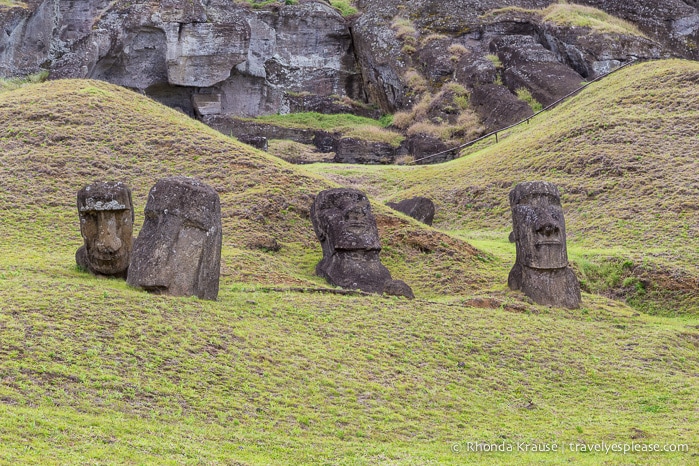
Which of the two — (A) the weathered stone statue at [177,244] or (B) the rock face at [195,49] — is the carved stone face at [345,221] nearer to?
(A) the weathered stone statue at [177,244]

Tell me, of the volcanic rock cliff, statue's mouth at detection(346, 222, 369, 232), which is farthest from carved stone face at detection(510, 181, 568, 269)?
the volcanic rock cliff

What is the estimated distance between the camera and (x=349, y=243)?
2012 centimetres

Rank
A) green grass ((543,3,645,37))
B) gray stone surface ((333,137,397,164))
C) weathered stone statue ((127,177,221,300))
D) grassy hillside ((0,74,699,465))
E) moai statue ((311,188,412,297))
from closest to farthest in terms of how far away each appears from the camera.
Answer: grassy hillside ((0,74,699,465))
weathered stone statue ((127,177,221,300))
moai statue ((311,188,412,297))
gray stone surface ((333,137,397,164))
green grass ((543,3,645,37))

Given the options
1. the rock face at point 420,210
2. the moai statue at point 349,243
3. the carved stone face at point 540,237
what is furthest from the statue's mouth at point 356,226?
the rock face at point 420,210

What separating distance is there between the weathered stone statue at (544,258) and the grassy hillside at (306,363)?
0.45m

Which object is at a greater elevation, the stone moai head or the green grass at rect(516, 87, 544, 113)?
the green grass at rect(516, 87, 544, 113)

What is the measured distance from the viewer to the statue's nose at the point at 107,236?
1691cm

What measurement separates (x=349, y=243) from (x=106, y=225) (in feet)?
17.6

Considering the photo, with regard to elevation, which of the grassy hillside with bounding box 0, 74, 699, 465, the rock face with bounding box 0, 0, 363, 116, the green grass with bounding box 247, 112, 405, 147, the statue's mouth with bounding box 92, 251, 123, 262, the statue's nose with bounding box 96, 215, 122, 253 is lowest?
the grassy hillside with bounding box 0, 74, 699, 465

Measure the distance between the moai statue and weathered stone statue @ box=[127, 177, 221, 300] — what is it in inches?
172

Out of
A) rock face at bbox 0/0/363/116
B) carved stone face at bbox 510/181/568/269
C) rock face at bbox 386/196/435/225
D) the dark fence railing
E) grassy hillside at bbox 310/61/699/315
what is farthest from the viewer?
rock face at bbox 0/0/363/116

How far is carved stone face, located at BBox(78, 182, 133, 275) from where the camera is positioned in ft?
55.4

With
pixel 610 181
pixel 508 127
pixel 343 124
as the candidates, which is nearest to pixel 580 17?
pixel 508 127

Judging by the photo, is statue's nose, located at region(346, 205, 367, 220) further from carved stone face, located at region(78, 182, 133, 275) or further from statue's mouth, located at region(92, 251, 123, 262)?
statue's mouth, located at region(92, 251, 123, 262)
